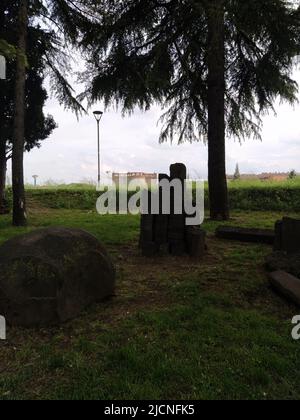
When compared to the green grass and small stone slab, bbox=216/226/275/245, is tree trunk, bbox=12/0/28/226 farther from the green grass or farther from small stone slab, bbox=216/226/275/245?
small stone slab, bbox=216/226/275/245

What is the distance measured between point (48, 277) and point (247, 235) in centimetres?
519

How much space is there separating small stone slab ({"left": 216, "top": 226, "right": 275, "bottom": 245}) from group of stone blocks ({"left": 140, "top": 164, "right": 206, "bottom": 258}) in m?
1.61

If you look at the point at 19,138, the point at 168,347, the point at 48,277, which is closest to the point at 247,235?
the point at 168,347

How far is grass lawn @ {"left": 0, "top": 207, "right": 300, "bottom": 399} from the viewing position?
2986 millimetres

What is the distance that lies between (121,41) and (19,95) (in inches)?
126

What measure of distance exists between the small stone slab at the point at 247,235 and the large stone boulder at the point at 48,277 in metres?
4.34

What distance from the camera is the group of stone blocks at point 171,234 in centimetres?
688

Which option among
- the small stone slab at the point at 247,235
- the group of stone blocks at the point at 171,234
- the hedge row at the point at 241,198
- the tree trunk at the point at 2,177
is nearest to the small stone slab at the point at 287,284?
the group of stone blocks at the point at 171,234

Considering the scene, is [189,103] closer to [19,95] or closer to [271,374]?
[19,95]

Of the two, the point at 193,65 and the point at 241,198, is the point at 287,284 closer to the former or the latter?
the point at 193,65

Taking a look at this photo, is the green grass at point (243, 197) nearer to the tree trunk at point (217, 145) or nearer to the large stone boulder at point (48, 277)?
the tree trunk at point (217, 145)

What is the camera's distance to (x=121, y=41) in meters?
11.2

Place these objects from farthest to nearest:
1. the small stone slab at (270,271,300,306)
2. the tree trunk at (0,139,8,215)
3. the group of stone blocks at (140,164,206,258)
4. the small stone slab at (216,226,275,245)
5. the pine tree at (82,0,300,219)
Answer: the tree trunk at (0,139,8,215) → the pine tree at (82,0,300,219) → the small stone slab at (216,226,275,245) → the group of stone blocks at (140,164,206,258) → the small stone slab at (270,271,300,306)

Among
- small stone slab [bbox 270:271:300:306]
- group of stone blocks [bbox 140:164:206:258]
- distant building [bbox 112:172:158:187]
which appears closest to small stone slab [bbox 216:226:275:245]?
group of stone blocks [bbox 140:164:206:258]
